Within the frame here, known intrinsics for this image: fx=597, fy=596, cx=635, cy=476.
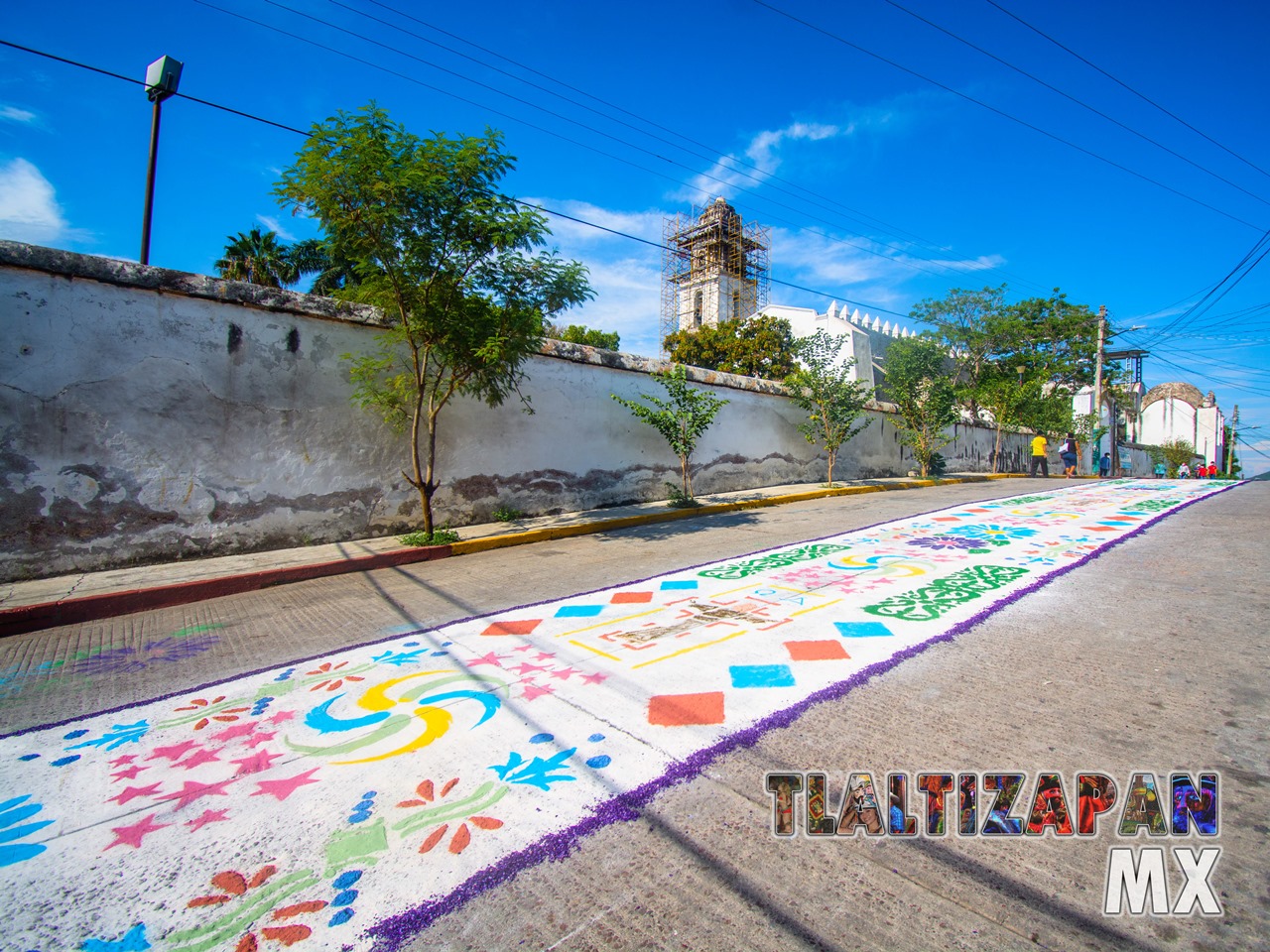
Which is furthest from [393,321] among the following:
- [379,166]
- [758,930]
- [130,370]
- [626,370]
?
[758,930]

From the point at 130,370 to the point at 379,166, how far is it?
312cm

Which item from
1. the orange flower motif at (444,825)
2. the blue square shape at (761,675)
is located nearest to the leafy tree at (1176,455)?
the blue square shape at (761,675)

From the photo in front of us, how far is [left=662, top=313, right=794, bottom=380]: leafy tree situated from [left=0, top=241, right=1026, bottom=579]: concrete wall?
21.7 m

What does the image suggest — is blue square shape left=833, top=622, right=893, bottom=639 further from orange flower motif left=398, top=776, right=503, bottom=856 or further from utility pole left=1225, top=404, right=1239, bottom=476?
utility pole left=1225, top=404, right=1239, bottom=476

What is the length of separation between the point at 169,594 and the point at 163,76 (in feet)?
20.3

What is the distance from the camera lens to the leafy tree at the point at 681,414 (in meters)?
9.88

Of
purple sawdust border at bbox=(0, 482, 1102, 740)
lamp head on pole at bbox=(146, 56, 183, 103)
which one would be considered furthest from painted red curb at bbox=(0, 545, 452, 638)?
lamp head on pole at bbox=(146, 56, 183, 103)

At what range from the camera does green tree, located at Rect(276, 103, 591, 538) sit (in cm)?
585

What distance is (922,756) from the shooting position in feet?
6.64

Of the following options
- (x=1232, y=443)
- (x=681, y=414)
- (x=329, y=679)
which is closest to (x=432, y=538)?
(x=329, y=679)

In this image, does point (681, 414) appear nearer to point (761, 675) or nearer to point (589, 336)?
point (761, 675)

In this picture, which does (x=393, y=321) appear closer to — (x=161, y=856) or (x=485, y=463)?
(x=485, y=463)

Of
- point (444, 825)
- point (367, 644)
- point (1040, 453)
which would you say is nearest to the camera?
point (444, 825)

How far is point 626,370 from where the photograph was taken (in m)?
10.2
